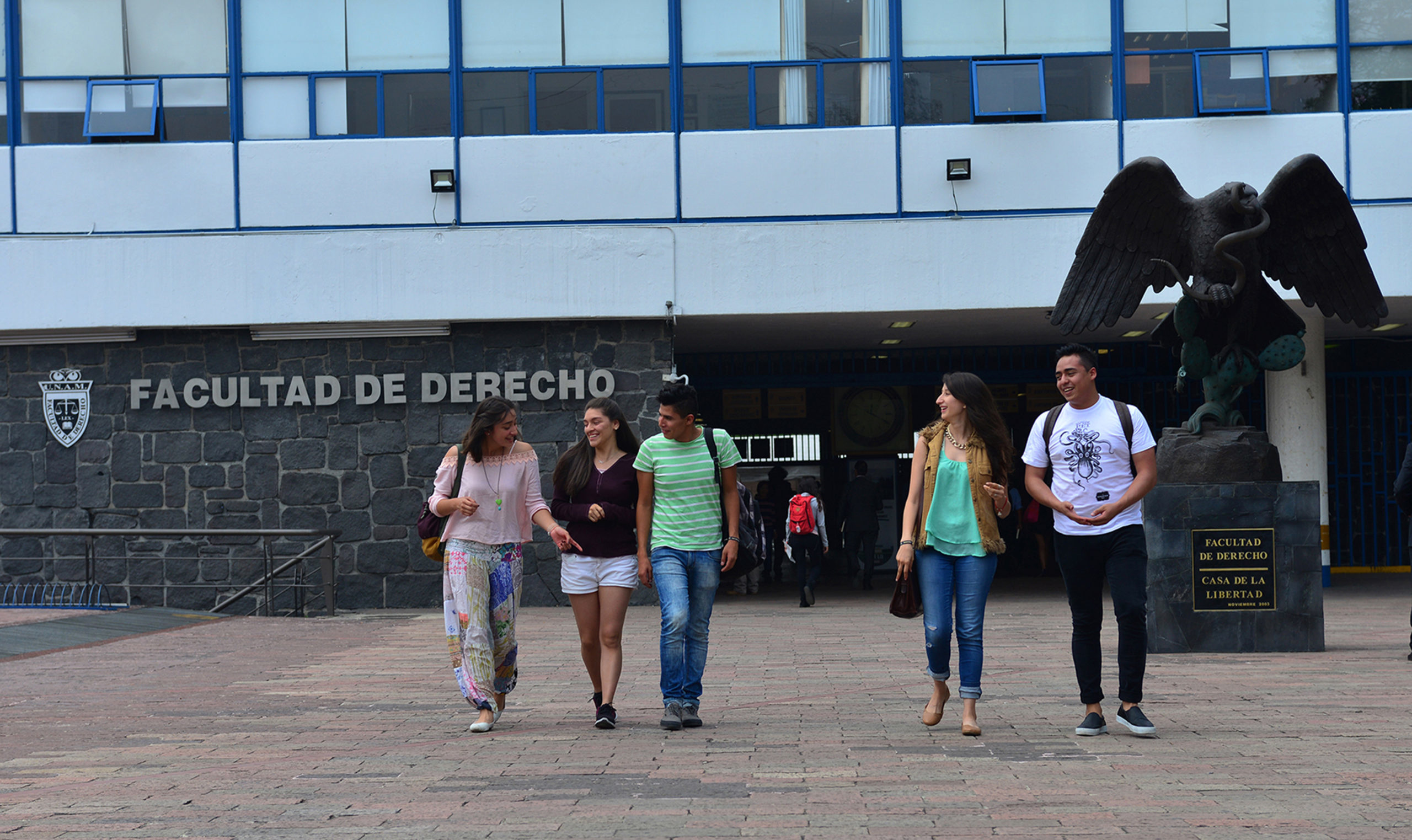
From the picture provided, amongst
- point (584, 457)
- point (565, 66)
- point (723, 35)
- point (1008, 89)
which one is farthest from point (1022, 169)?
point (584, 457)

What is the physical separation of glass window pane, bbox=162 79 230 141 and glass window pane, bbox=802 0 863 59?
6.42 metres

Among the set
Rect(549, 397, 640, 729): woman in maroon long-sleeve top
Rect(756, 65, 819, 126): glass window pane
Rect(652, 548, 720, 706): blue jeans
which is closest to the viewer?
Rect(652, 548, 720, 706): blue jeans

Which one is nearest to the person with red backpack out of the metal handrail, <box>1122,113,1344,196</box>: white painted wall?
the metal handrail

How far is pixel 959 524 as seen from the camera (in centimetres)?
580

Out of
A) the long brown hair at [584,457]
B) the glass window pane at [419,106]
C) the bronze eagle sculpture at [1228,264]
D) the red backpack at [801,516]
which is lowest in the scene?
the red backpack at [801,516]

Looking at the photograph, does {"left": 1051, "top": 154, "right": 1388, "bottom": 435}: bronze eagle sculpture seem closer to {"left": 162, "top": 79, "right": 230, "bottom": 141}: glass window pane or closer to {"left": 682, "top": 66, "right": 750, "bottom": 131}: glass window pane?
{"left": 682, "top": 66, "right": 750, "bottom": 131}: glass window pane

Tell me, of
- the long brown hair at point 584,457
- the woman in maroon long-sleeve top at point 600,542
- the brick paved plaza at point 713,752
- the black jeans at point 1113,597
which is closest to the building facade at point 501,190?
the brick paved plaza at point 713,752

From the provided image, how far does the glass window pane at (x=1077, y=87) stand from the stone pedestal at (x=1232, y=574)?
6.37 meters

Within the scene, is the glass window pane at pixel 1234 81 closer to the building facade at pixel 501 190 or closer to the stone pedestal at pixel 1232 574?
the building facade at pixel 501 190

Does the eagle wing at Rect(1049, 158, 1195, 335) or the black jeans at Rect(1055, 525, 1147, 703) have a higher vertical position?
the eagle wing at Rect(1049, 158, 1195, 335)

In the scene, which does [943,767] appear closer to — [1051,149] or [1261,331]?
[1261,331]

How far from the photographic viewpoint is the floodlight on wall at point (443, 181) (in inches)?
550

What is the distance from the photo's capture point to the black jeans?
5738 mm

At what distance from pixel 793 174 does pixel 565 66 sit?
2.77 m
